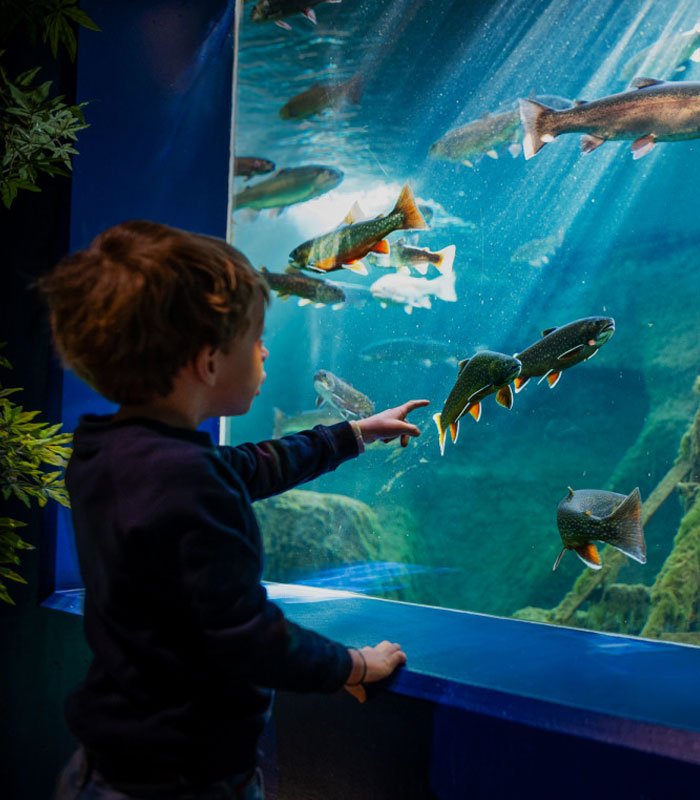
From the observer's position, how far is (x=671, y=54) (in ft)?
14.3

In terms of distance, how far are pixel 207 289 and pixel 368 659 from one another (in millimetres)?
901

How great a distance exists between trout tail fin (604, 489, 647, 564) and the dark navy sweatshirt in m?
1.25

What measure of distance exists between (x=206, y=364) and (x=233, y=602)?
0.46m

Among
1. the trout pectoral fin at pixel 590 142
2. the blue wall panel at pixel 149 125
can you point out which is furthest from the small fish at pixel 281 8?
the trout pectoral fin at pixel 590 142

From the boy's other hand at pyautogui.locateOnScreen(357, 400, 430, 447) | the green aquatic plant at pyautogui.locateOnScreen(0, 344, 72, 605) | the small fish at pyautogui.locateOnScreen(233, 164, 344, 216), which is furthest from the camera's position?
the small fish at pyautogui.locateOnScreen(233, 164, 344, 216)

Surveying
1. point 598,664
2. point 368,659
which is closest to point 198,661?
point 368,659

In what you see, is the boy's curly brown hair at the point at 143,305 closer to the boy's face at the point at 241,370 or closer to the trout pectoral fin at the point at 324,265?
the boy's face at the point at 241,370

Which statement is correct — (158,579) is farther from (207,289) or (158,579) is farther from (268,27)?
(268,27)

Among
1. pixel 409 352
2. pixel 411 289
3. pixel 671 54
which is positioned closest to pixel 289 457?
pixel 411 289

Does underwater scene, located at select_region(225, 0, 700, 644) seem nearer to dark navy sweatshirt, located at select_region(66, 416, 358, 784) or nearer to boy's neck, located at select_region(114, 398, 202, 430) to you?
boy's neck, located at select_region(114, 398, 202, 430)

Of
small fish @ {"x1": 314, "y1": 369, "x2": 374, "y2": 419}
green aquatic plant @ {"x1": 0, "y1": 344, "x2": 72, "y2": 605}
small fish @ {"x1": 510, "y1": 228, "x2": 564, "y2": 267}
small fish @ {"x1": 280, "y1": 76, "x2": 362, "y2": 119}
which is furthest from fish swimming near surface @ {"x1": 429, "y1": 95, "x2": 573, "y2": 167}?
green aquatic plant @ {"x1": 0, "y1": 344, "x2": 72, "y2": 605}

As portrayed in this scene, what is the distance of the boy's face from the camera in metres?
1.47

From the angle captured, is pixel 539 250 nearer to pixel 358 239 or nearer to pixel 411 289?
pixel 411 289

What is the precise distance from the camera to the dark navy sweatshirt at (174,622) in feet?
4.15
